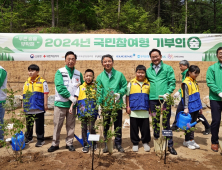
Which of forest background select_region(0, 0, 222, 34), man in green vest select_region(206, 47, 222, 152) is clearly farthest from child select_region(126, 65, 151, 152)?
forest background select_region(0, 0, 222, 34)

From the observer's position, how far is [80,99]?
10.8 ft

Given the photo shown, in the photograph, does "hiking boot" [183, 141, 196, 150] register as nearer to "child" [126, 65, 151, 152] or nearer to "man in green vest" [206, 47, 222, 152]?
"man in green vest" [206, 47, 222, 152]

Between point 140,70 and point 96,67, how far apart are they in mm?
6260

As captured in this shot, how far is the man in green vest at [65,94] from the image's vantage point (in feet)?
10.5

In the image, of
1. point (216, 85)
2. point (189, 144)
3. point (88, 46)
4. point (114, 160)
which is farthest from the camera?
point (88, 46)

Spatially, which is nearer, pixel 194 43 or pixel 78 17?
pixel 194 43

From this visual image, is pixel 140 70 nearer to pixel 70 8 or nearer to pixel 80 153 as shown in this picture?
pixel 80 153

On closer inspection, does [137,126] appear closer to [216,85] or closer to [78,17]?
[216,85]

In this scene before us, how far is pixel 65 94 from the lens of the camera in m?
3.18

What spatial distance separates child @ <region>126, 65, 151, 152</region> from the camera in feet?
10.7

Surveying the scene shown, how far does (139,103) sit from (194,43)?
5.25 meters

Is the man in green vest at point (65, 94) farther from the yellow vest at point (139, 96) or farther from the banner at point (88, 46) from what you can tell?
the banner at point (88, 46)

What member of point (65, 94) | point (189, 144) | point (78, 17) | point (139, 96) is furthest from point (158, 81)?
point (78, 17)

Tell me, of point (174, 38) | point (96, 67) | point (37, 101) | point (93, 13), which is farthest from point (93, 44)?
point (93, 13)
